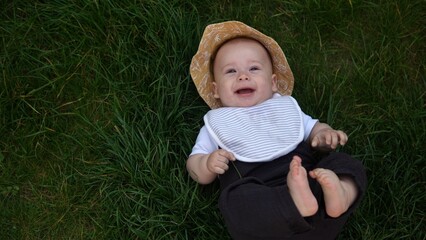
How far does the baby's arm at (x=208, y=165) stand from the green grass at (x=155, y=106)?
0.12 metres

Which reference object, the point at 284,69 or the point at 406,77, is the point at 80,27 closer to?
the point at 284,69

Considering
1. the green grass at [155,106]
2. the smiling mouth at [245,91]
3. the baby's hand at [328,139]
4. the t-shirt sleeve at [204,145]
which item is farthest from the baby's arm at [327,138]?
the t-shirt sleeve at [204,145]

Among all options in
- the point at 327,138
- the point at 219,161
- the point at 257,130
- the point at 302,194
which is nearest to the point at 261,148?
the point at 257,130

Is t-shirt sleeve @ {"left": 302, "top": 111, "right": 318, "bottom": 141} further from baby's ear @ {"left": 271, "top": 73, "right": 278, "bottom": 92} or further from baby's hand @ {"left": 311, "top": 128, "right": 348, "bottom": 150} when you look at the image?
baby's ear @ {"left": 271, "top": 73, "right": 278, "bottom": 92}

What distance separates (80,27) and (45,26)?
8.5 inches

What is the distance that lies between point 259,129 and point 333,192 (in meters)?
0.55

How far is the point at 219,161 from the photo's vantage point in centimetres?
259

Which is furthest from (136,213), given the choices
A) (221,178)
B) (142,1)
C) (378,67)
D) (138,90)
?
(378,67)

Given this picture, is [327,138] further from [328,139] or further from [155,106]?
[155,106]

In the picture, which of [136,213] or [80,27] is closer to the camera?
[136,213]

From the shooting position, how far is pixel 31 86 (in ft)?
10.2

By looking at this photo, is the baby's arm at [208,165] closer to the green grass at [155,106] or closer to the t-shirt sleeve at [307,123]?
the green grass at [155,106]

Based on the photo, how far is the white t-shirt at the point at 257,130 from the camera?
2656 millimetres

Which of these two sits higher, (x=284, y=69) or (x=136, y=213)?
(x=284, y=69)
